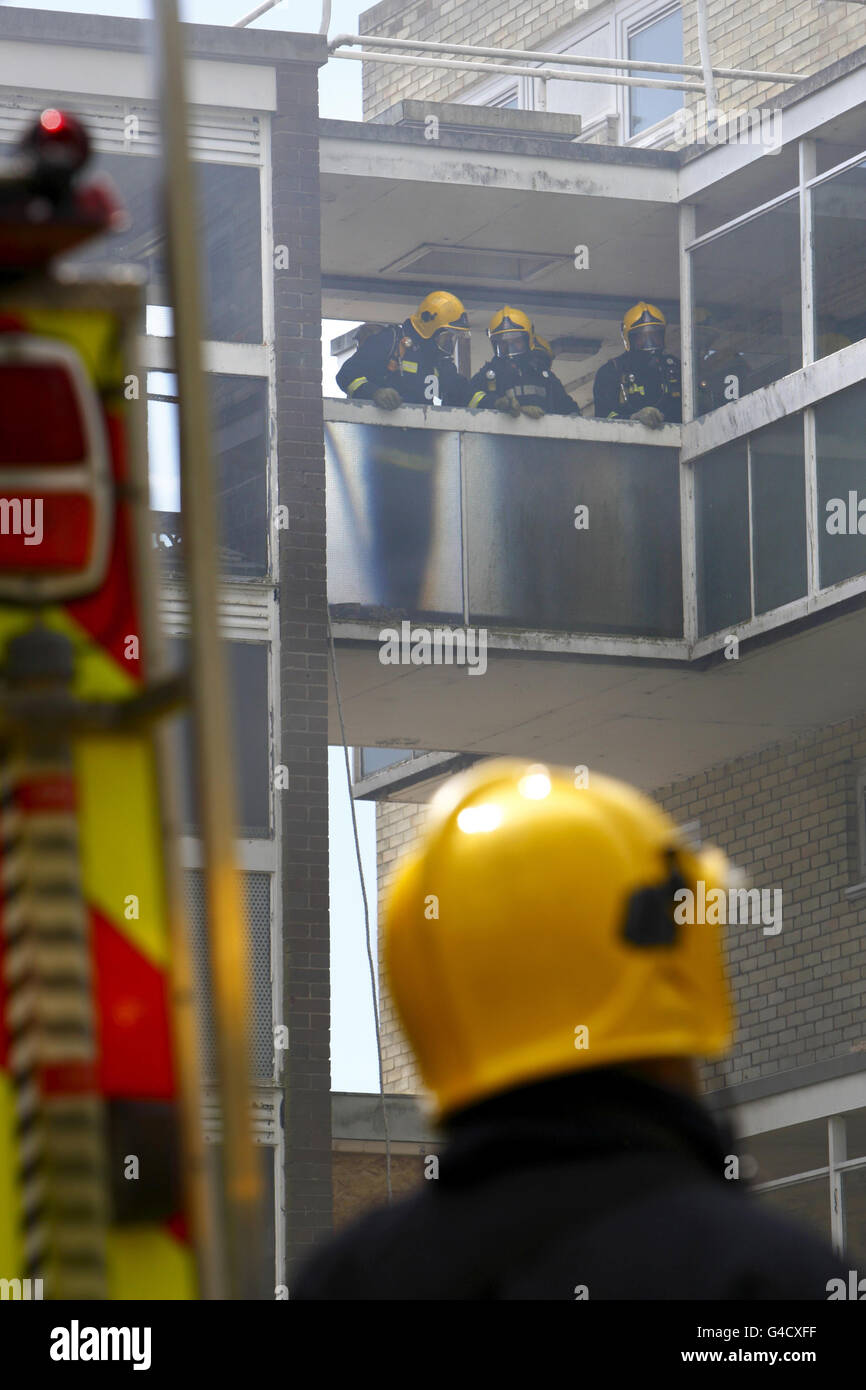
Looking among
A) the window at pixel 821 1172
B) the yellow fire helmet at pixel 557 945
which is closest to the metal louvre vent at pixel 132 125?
the window at pixel 821 1172

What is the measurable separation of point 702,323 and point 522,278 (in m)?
2.00

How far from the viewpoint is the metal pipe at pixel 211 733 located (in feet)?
6.00

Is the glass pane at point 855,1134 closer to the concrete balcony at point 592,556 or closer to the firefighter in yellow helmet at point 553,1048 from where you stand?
the concrete balcony at point 592,556

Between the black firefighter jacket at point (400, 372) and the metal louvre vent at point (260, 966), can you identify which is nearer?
the metal louvre vent at point (260, 966)

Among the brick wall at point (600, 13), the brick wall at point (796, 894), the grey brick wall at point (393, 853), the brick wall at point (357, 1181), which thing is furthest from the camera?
the grey brick wall at point (393, 853)

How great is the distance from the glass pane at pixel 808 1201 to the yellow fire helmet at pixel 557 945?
59.6 feet

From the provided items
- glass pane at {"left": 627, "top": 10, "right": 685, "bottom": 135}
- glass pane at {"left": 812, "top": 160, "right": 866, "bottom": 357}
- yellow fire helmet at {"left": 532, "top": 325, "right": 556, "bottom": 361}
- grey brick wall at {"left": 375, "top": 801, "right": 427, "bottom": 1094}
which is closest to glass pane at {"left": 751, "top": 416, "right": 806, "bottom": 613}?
glass pane at {"left": 812, "top": 160, "right": 866, "bottom": 357}

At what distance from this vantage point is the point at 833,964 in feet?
67.5

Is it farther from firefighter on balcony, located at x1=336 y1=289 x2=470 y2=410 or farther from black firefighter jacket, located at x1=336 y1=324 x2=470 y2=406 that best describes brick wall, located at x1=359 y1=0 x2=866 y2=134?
black firefighter jacket, located at x1=336 y1=324 x2=470 y2=406

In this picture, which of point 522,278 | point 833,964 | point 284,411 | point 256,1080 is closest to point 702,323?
point 522,278

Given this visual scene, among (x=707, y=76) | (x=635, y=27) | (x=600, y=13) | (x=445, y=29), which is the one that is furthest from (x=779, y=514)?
(x=445, y=29)

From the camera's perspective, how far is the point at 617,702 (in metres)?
19.7

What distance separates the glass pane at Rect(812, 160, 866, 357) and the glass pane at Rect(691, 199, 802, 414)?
0.33 metres
